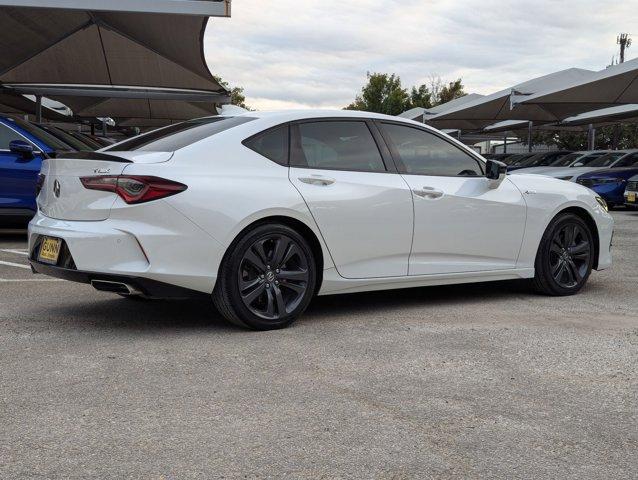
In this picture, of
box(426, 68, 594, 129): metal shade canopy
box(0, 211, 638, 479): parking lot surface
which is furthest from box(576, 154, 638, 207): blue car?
box(0, 211, 638, 479): parking lot surface

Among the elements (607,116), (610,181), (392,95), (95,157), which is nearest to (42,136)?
(95,157)

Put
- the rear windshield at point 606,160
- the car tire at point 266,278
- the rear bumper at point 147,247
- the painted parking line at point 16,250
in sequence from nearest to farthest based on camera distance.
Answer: the rear bumper at point 147,247
the car tire at point 266,278
the painted parking line at point 16,250
the rear windshield at point 606,160

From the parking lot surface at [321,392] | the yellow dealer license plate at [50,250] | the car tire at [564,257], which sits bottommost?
the parking lot surface at [321,392]

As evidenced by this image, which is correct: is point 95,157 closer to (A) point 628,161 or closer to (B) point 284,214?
(B) point 284,214

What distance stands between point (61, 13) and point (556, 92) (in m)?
12.3

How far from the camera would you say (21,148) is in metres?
9.86

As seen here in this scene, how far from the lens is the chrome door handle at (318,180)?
17.8ft

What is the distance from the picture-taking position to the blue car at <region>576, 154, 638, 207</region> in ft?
59.7

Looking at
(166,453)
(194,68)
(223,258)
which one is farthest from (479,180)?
(194,68)

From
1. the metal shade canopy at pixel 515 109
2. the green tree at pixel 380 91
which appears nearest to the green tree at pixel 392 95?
the green tree at pixel 380 91

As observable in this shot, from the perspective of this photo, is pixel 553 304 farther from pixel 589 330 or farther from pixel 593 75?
pixel 593 75

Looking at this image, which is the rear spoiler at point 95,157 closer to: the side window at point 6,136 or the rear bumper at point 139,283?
the rear bumper at point 139,283

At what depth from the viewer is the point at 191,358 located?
4.53 metres

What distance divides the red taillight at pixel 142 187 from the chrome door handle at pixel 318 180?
2.77ft
